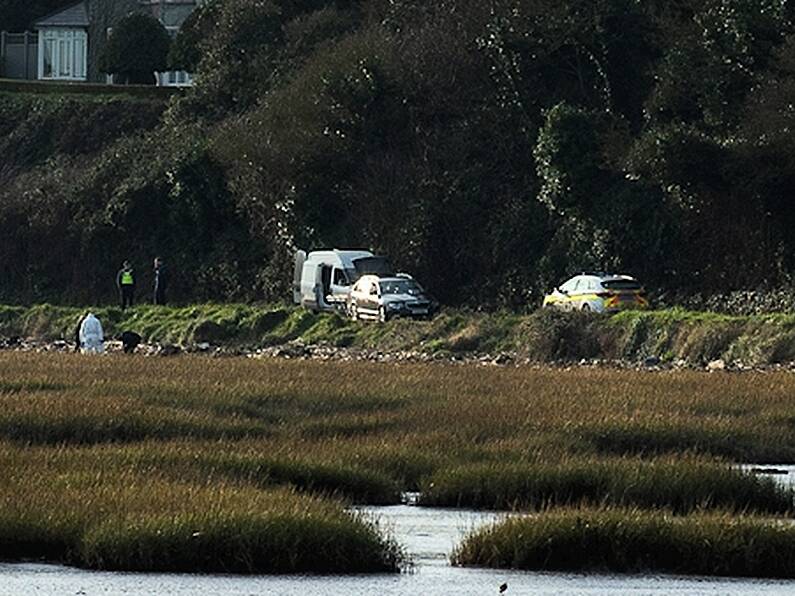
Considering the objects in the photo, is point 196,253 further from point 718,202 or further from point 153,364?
point 153,364

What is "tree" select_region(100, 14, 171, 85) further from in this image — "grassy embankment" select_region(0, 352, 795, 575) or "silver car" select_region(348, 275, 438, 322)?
"grassy embankment" select_region(0, 352, 795, 575)

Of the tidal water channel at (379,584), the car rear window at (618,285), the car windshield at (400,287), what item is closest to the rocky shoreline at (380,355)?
the car windshield at (400,287)

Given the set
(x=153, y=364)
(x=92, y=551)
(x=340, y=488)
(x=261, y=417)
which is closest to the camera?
(x=92, y=551)

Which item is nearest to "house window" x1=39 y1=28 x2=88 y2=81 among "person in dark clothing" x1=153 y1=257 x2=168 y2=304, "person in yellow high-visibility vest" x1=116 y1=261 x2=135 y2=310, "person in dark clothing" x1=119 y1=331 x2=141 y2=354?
"person in yellow high-visibility vest" x1=116 y1=261 x2=135 y2=310

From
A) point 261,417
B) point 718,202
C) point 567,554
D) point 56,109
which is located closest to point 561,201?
point 718,202

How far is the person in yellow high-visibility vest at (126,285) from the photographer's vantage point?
259 feet

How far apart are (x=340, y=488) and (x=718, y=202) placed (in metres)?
36.0

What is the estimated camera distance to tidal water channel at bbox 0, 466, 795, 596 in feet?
62.3

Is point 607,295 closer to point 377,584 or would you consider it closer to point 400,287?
point 400,287

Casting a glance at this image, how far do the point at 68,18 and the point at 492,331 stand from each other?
50.7 m

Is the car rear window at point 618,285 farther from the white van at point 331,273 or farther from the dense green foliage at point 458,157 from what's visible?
the white van at point 331,273

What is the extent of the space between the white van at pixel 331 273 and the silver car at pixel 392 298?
1.32m

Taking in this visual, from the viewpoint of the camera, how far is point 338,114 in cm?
7156

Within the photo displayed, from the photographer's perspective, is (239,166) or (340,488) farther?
(239,166)
